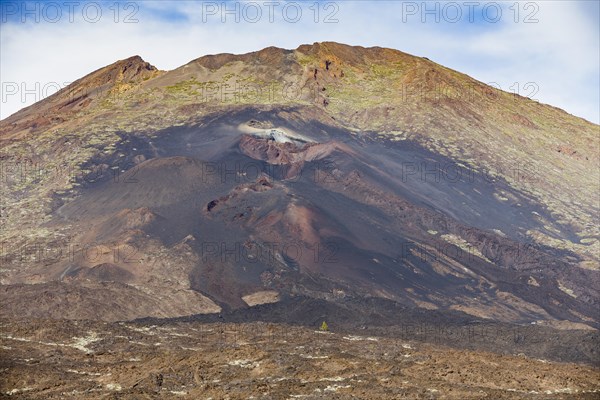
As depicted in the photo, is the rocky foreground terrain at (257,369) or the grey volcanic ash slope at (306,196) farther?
the grey volcanic ash slope at (306,196)

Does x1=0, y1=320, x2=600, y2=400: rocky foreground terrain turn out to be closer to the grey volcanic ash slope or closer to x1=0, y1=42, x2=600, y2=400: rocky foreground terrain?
x1=0, y1=42, x2=600, y2=400: rocky foreground terrain

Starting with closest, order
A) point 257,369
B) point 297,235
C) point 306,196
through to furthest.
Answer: point 257,369 → point 297,235 → point 306,196

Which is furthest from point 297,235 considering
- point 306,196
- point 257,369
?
point 257,369

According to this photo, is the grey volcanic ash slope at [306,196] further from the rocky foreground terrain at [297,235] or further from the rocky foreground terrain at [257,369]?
the rocky foreground terrain at [257,369]

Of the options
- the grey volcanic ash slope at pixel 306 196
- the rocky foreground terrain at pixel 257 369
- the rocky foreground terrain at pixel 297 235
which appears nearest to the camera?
the rocky foreground terrain at pixel 257 369

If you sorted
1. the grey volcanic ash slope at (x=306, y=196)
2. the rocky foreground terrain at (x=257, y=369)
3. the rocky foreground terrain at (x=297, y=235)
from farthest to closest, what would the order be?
the grey volcanic ash slope at (x=306, y=196) → the rocky foreground terrain at (x=297, y=235) → the rocky foreground terrain at (x=257, y=369)

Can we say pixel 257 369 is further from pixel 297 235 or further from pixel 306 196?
pixel 306 196

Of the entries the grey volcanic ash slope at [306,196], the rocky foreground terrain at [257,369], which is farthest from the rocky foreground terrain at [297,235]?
the grey volcanic ash slope at [306,196]
